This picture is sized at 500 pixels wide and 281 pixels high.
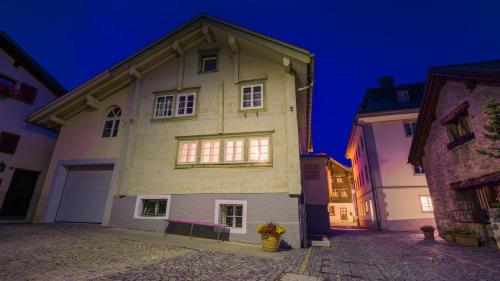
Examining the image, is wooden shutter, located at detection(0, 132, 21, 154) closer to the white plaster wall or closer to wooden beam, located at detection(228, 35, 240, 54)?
the white plaster wall

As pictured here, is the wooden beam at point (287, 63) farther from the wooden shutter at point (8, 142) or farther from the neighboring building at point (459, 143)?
the wooden shutter at point (8, 142)

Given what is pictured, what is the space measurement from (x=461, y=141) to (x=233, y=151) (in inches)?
393

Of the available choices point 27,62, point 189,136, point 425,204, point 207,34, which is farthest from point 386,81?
point 27,62

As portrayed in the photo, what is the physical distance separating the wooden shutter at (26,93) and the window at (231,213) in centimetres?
1450

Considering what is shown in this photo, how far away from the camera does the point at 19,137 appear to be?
1381 centimetres

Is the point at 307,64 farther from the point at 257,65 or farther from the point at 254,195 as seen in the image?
the point at 254,195

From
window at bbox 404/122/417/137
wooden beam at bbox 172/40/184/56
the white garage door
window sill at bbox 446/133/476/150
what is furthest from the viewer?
window at bbox 404/122/417/137

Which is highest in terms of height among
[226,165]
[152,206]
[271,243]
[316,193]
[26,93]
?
[26,93]

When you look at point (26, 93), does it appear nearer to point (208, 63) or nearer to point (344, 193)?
point (208, 63)

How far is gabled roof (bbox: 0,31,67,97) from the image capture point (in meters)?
13.4

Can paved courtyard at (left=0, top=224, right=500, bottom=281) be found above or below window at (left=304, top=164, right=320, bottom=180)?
below

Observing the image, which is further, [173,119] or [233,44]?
[173,119]

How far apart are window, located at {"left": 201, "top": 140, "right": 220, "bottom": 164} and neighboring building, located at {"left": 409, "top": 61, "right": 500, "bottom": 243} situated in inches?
399

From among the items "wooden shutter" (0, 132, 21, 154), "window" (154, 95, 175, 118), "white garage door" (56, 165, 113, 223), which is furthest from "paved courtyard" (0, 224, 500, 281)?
"wooden shutter" (0, 132, 21, 154)
